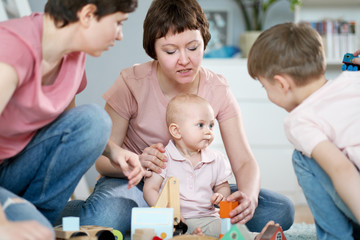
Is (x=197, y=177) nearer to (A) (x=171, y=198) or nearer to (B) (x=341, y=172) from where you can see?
(A) (x=171, y=198)

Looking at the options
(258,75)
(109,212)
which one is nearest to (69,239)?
(109,212)

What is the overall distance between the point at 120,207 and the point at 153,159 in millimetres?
187

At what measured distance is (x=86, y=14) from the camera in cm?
119

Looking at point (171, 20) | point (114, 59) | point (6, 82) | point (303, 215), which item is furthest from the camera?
point (303, 215)

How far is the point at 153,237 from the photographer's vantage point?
1.33 m

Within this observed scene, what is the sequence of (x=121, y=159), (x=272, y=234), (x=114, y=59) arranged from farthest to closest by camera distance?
(x=114, y=59), (x=121, y=159), (x=272, y=234)

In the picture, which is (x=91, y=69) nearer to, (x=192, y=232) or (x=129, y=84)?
(x=129, y=84)

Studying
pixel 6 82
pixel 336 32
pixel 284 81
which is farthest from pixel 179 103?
pixel 336 32

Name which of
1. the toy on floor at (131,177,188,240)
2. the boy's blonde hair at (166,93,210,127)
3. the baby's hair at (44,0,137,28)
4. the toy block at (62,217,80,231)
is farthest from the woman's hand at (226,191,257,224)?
the baby's hair at (44,0,137,28)

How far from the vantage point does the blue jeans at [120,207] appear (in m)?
1.59

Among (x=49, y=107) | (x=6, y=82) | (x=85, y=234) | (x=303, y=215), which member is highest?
(x=6, y=82)

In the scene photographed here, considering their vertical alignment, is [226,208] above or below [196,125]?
below

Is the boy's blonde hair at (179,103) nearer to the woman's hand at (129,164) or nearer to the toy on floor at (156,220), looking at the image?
the woman's hand at (129,164)

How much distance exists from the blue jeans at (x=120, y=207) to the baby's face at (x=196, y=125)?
0.84 feet
